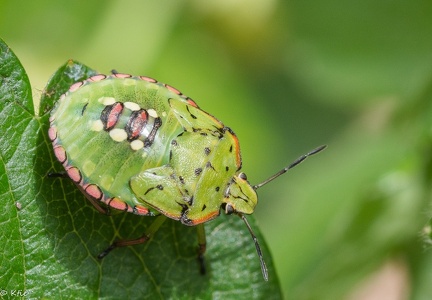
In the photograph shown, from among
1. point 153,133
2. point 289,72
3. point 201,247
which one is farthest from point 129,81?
point 289,72

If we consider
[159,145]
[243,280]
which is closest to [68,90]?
[159,145]

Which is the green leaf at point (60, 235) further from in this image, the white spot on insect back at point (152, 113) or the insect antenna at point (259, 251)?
the white spot on insect back at point (152, 113)

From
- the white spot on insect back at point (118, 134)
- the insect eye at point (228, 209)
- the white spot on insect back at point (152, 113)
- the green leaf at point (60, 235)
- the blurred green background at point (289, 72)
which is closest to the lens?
the green leaf at point (60, 235)

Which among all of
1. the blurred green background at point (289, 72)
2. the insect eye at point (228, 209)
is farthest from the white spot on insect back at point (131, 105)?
the blurred green background at point (289, 72)

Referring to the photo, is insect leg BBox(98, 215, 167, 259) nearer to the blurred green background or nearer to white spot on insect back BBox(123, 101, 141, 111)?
white spot on insect back BBox(123, 101, 141, 111)

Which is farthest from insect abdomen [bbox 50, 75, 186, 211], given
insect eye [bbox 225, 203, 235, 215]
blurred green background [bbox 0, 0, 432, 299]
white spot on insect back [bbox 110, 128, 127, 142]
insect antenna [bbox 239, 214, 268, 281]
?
blurred green background [bbox 0, 0, 432, 299]

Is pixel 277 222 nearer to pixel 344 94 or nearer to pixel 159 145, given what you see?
pixel 344 94
